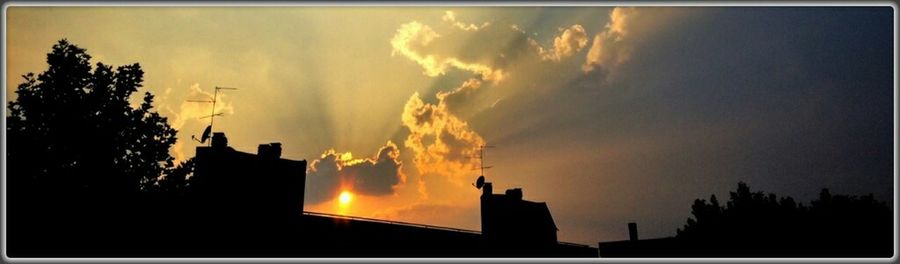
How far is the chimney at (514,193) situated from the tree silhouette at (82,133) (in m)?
17.1

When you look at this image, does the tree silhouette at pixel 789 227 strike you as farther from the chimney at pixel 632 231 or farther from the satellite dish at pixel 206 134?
the satellite dish at pixel 206 134

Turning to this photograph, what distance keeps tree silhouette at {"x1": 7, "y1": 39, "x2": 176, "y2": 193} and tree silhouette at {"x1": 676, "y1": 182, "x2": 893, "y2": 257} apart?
32123 mm

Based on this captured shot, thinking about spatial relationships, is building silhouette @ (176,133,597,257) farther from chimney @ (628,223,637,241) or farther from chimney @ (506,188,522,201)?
chimney @ (628,223,637,241)

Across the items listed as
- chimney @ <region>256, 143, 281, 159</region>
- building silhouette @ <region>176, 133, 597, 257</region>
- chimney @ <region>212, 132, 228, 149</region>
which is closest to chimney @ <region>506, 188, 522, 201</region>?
building silhouette @ <region>176, 133, 597, 257</region>

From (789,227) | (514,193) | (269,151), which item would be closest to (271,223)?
(269,151)

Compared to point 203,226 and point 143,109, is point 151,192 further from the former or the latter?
point 203,226

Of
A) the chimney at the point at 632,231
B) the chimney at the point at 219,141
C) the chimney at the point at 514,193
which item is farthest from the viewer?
the chimney at the point at 632,231

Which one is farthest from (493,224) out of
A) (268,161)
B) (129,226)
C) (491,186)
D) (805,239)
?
(805,239)

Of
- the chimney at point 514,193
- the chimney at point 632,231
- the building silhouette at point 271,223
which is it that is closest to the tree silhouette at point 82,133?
the building silhouette at point 271,223

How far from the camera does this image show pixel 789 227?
160ft

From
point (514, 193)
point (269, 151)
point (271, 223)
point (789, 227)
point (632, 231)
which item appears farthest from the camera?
point (789, 227)

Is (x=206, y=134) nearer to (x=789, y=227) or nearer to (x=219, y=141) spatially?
(x=219, y=141)

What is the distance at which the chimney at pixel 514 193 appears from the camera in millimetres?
27703

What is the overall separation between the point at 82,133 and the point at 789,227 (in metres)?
57.0
